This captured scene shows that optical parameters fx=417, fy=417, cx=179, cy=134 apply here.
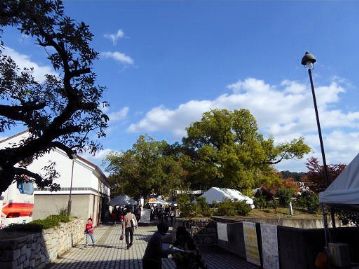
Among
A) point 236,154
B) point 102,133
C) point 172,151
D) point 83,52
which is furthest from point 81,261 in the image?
point 172,151

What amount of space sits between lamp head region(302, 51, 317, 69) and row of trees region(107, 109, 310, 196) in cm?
3294

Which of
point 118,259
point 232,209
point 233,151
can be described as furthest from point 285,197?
point 118,259

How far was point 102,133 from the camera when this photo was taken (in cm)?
936

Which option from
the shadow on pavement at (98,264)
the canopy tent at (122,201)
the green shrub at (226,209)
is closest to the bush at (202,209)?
the green shrub at (226,209)

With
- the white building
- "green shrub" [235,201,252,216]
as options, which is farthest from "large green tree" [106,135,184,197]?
"green shrub" [235,201,252,216]

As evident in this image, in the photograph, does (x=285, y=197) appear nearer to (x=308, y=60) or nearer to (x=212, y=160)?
(x=212, y=160)

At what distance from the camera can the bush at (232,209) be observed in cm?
2316

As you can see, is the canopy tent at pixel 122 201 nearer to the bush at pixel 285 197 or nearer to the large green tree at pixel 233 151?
the large green tree at pixel 233 151

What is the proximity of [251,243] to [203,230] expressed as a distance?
21.3ft

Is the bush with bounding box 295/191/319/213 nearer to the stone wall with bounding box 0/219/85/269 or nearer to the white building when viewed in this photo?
the white building

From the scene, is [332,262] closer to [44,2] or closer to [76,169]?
[44,2]

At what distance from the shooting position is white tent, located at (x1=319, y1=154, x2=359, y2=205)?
7.92 m

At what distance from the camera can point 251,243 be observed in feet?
44.4

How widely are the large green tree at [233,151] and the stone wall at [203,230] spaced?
85.1 feet
